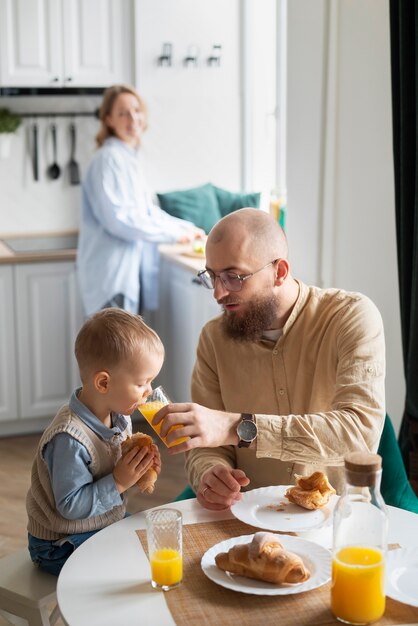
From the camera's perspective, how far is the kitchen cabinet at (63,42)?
473 cm

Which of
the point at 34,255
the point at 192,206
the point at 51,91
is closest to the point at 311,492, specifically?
the point at 34,255

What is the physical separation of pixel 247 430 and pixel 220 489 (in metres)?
0.14

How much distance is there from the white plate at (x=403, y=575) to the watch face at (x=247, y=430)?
1.23ft

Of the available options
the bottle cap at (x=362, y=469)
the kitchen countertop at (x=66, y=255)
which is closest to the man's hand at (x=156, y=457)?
the bottle cap at (x=362, y=469)

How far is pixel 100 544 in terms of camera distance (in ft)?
5.95

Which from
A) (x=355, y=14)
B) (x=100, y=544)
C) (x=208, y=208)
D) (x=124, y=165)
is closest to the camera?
(x=100, y=544)

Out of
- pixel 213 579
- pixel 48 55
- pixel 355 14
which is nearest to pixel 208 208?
pixel 48 55

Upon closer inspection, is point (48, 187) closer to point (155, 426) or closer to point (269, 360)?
point (269, 360)

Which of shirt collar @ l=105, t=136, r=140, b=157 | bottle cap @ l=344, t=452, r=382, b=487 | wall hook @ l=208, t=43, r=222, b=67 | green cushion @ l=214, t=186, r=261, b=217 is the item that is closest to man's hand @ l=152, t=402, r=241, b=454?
bottle cap @ l=344, t=452, r=382, b=487

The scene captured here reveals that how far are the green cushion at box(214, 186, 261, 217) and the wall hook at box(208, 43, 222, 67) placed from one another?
71 centimetres

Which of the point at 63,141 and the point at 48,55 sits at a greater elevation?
the point at 48,55

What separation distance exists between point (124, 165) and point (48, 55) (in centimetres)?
83

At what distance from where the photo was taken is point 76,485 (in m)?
1.96

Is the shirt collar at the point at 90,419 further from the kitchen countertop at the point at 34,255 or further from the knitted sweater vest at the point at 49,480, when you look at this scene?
the kitchen countertop at the point at 34,255
